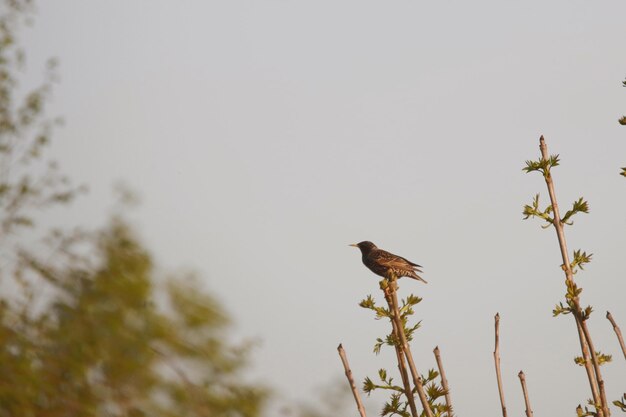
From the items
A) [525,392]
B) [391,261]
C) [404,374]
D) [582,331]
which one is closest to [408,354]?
[404,374]

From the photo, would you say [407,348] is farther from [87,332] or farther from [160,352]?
[87,332]

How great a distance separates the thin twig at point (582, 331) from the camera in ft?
15.5

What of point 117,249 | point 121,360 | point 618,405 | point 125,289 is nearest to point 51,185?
point 117,249

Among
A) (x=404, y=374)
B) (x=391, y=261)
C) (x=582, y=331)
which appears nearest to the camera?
(x=582, y=331)

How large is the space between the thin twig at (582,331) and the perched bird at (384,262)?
7833 millimetres

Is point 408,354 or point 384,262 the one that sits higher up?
point 384,262

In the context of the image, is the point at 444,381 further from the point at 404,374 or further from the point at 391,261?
the point at 391,261

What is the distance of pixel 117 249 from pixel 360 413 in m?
3.28

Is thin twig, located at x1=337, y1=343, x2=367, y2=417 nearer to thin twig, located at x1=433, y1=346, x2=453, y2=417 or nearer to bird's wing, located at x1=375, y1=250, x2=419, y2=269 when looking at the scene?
thin twig, located at x1=433, y1=346, x2=453, y2=417

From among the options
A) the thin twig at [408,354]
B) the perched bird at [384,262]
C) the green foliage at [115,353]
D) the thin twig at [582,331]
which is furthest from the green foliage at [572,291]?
the perched bird at [384,262]

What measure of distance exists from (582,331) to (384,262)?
9.27 m

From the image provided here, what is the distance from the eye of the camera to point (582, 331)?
4.95m

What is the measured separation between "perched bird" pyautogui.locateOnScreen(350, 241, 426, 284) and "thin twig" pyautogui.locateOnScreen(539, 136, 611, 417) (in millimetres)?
7833

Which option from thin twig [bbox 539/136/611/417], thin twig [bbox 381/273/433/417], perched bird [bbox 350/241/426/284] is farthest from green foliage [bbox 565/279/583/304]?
perched bird [bbox 350/241/426/284]
